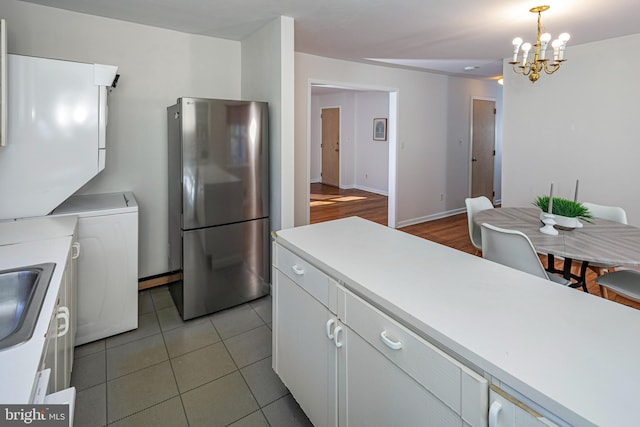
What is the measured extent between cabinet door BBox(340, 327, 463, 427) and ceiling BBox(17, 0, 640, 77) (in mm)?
2323

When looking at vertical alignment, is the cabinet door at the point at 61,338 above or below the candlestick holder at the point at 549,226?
below

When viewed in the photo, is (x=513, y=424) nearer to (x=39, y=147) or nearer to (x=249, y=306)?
(x=249, y=306)

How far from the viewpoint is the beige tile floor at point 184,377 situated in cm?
172

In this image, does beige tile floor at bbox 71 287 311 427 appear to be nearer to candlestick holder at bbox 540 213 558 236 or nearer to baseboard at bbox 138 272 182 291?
baseboard at bbox 138 272 182 291

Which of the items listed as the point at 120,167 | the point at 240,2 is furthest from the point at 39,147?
the point at 240,2

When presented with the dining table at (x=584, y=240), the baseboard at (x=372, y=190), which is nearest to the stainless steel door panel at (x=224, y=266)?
the dining table at (x=584, y=240)

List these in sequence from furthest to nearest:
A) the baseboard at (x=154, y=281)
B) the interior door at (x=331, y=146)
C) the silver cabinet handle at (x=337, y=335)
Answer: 1. the interior door at (x=331, y=146)
2. the baseboard at (x=154, y=281)
3. the silver cabinet handle at (x=337, y=335)

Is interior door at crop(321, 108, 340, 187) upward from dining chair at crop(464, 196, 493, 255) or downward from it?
upward

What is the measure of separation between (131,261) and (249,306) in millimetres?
965

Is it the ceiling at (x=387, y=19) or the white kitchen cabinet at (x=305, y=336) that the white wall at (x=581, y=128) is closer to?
the ceiling at (x=387, y=19)

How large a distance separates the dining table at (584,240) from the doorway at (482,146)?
147 inches

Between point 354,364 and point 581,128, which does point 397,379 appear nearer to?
point 354,364

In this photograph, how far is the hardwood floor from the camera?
14.8 ft

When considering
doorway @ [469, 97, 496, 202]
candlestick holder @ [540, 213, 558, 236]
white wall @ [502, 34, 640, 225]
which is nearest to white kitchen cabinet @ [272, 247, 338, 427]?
candlestick holder @ [540, 213, 558, 236]
